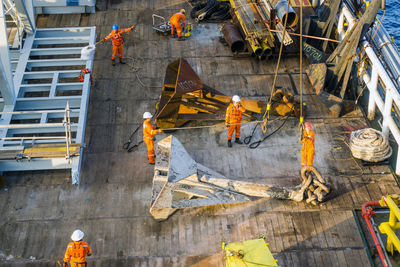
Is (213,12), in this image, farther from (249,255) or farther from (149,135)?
(249,255)

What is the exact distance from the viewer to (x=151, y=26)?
56.4ft

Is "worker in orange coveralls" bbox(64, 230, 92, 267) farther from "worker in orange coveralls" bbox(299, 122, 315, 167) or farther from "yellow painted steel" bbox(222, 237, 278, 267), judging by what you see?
"worker in orange coveralls" bbox(299, 122, 315, 167)

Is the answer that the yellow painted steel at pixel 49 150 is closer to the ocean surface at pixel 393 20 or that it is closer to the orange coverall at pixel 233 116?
the orange coverall at pixel 233 116

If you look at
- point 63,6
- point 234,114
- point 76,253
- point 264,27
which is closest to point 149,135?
point 234,114

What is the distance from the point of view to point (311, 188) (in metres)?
11.3

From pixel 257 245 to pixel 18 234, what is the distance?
4990 millimetres

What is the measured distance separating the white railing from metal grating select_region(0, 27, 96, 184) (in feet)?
24.1

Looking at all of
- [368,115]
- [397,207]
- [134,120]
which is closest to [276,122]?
[368,115]

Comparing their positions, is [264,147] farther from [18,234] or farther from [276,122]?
[18,234]

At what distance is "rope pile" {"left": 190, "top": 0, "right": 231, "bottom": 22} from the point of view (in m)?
17.3

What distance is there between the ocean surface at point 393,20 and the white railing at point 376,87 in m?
10.4

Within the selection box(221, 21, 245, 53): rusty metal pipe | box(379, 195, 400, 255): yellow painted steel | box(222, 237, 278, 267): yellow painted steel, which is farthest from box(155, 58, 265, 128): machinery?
box(222, 237, 278, 267): yellow painted steel

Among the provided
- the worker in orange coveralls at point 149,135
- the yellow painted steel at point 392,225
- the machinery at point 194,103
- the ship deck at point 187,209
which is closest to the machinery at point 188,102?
the machinery at point 194,103

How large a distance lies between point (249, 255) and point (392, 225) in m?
3.01
